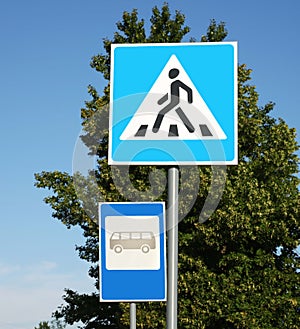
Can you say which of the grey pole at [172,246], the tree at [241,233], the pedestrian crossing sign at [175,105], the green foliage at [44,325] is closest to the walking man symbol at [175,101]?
the pedestrian crossing sign at [175,105]

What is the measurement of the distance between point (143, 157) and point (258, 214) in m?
22.2

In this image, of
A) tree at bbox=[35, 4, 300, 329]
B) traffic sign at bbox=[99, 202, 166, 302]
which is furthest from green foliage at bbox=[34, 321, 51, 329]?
traffic sign at bbox=[99, 202, 166, 302]

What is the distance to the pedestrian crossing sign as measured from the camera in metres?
4.34

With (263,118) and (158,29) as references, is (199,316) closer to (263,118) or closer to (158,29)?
(263,118)

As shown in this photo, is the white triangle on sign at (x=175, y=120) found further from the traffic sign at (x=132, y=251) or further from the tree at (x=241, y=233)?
the tree at (x=241, y=233)

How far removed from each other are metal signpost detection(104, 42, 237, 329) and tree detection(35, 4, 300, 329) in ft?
67.5

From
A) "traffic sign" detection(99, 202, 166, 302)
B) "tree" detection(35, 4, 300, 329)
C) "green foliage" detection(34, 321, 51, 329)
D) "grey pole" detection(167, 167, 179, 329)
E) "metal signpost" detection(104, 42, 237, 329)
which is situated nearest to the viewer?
"grey pole" detection(167, 167, 179, 329)

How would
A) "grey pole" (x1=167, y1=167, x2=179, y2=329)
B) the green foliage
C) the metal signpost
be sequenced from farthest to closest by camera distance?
the green foliage < the metal signpost < "grey pole" (x1=167, y1=167, x2=179, y2=329)

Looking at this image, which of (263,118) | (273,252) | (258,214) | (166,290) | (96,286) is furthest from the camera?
(96,286)

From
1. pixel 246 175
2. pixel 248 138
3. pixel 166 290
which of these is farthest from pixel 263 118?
pixel 166 290

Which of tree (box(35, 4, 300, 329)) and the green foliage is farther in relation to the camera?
the green foliage

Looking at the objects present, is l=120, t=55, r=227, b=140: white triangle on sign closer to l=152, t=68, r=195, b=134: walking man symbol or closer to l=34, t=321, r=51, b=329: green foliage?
l=152, t=68, r=195, b=134: walking man symbol

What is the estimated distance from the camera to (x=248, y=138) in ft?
97.2

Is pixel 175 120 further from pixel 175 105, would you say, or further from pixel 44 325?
pixel 44 325
